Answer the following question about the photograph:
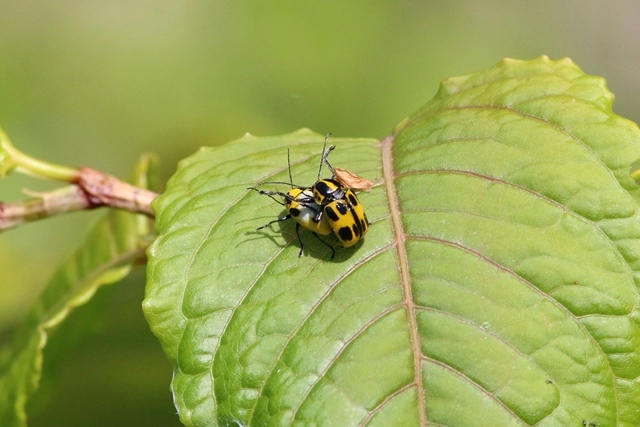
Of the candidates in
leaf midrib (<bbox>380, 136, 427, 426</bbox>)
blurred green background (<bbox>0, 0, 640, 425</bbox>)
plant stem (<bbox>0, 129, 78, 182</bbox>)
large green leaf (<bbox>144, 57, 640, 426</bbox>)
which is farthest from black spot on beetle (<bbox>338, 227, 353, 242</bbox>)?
blurred green background (<bbox>0, 0, 640, 425</bbox>)

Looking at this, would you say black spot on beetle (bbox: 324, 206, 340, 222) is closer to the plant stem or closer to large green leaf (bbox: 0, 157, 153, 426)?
the plant stem

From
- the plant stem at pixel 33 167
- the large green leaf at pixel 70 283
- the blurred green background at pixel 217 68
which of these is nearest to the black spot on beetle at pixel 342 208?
the plant stem at pixel 33 167

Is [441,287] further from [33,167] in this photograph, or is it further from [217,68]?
[217,68]

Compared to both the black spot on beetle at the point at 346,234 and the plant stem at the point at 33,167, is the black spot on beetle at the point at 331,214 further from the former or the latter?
the plant stem at the point at 33,167

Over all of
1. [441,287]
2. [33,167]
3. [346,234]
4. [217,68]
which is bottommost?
[441,287]

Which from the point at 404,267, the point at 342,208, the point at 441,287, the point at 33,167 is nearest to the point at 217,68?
the point at 33,167

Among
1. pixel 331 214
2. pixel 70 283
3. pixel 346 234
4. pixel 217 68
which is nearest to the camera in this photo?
pixel 346 234

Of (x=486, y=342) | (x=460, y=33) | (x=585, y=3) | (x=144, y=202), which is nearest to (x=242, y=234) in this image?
(x=144, y=202)
